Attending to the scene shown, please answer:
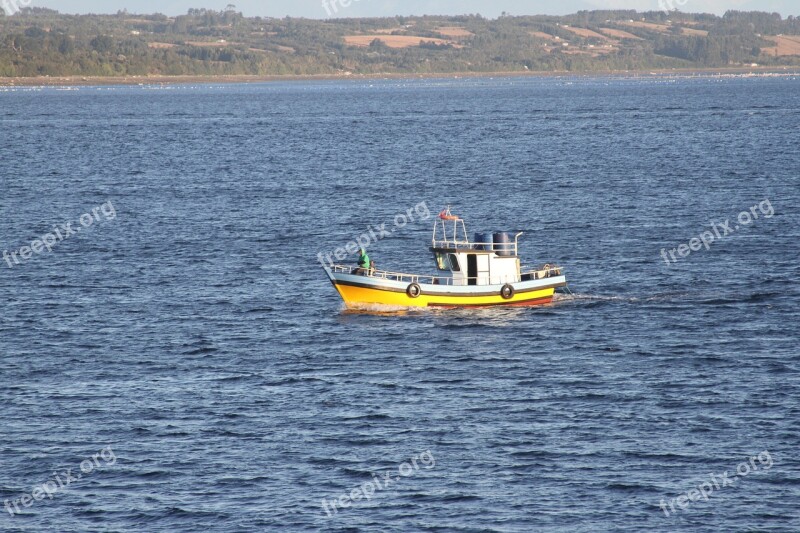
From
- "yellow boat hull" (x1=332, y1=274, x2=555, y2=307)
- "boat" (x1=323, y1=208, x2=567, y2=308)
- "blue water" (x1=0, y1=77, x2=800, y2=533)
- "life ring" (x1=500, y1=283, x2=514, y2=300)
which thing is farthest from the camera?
"life ring" (x1=500, y1=283, x2=514, y2=300)

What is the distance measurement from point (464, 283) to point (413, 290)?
10.2 feet

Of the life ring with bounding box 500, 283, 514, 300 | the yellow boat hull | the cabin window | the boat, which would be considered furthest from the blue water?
the cabin window

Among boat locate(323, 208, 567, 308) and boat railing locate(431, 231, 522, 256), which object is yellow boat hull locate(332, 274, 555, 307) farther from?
boat railing locate(431, 231, 522, 256)

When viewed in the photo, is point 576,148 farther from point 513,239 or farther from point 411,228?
point 513,239

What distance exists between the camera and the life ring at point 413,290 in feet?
202

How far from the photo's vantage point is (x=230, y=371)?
50.5 m

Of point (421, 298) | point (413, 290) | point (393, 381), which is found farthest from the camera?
point (421, 298)

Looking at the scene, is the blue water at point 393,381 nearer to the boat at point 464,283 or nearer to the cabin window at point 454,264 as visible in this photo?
the boat at point 464,283

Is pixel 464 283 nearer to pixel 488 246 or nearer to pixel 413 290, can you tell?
pixel 488 246

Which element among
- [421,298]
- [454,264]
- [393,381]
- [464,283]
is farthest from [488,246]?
[393,381]

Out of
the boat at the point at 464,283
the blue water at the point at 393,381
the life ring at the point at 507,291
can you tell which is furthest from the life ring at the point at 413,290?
the life ring at the point at 507,291

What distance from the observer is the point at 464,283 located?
62.8 metres

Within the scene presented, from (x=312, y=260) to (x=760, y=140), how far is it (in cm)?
11416

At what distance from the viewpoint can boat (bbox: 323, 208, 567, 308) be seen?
61.7 m
